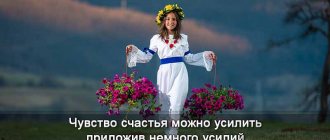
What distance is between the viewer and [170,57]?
793 cm

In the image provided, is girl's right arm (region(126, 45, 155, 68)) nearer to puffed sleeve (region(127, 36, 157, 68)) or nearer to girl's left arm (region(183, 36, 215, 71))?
puffed sleeve (region(127, 36, 157, 68))

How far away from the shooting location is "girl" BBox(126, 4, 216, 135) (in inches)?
309

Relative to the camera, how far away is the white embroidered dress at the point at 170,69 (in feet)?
25.7

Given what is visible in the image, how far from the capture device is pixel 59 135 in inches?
488

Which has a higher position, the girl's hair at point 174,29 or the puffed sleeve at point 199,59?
the girl's hair at point 174,29

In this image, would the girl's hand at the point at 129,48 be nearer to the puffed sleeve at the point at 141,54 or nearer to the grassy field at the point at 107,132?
the puffed sleeve at the point at 141,54

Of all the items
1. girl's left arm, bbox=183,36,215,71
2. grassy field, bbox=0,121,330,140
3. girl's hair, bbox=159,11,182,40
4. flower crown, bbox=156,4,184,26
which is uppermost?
flower crown, bbox=156,4,184,26

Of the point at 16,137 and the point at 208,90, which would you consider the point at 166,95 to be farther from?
the point at 16,137

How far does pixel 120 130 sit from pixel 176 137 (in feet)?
17.4

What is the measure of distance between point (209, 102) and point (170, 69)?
0.73 m

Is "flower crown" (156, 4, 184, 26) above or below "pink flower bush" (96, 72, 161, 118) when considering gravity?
above

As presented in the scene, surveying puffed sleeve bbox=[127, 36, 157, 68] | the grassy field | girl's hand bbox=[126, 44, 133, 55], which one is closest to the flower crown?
puffed sleeve bbox=[127, 36, 157, 68]

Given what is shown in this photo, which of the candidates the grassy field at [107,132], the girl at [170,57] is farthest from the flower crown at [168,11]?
the grassy field at [107,132]

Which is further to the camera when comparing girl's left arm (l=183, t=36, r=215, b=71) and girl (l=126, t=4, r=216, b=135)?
girl's left arm (l=183, t=36, r=215, b=71)
